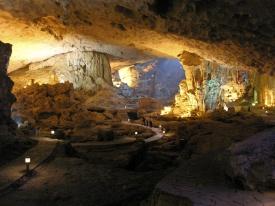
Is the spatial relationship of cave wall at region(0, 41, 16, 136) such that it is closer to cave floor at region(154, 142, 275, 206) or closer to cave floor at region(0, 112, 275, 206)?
cave floor at region(0, 112, 275, 206)

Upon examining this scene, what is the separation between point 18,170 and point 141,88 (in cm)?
2883

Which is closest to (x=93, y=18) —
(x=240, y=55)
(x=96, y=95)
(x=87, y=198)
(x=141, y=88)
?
(x=240, y=55)

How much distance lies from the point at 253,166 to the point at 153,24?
7.52 m

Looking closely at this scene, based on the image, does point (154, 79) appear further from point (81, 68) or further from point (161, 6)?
point (161, 6)

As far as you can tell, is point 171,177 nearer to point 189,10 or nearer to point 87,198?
point 87,198

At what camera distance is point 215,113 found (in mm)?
18844

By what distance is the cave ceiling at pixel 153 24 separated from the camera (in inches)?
355

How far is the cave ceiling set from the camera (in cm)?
902

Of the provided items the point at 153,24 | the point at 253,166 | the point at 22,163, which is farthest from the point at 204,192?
the point at 153,24

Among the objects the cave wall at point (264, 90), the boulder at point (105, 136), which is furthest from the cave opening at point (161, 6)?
the cave wall at point (264, 90)

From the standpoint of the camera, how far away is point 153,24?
11422 millimetres

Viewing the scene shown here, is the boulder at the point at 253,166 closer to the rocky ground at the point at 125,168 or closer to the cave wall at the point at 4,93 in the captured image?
the rocky ground at the point at 125,168

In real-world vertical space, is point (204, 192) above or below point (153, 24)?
below

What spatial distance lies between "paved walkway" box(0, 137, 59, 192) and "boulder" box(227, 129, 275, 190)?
5192 mm
